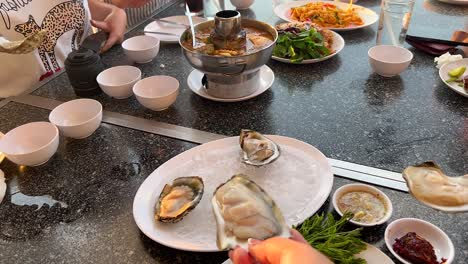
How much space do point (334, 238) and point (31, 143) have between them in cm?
100

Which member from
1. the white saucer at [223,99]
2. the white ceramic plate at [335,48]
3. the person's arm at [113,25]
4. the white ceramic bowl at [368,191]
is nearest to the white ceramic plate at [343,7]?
the white ceramic plate at [335,48]

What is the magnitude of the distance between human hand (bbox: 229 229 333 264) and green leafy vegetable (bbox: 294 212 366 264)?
0.16 meters

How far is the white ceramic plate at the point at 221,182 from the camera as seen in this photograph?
0.93 m

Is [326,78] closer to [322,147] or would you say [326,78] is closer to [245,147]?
[322,147]

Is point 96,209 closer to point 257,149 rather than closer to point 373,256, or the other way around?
point 257,149

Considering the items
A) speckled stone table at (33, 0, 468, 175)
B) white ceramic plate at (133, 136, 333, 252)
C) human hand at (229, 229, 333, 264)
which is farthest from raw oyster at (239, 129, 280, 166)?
human hand at (229, 229, 333, 264)

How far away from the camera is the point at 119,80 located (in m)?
1.58

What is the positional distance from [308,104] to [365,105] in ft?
0.68

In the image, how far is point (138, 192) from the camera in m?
1.04

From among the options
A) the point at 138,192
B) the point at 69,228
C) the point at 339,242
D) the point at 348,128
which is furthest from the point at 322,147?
the point at 69,228

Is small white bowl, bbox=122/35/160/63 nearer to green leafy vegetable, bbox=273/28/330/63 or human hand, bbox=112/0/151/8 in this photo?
human hand, bbox=112/0/151/8

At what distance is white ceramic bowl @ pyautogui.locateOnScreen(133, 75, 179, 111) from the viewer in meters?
1.40

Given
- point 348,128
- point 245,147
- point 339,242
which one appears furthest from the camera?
point 348,128

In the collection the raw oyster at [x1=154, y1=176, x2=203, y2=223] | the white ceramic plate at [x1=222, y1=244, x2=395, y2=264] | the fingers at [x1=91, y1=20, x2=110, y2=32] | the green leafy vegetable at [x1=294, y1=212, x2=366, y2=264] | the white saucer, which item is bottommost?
the white saucer
